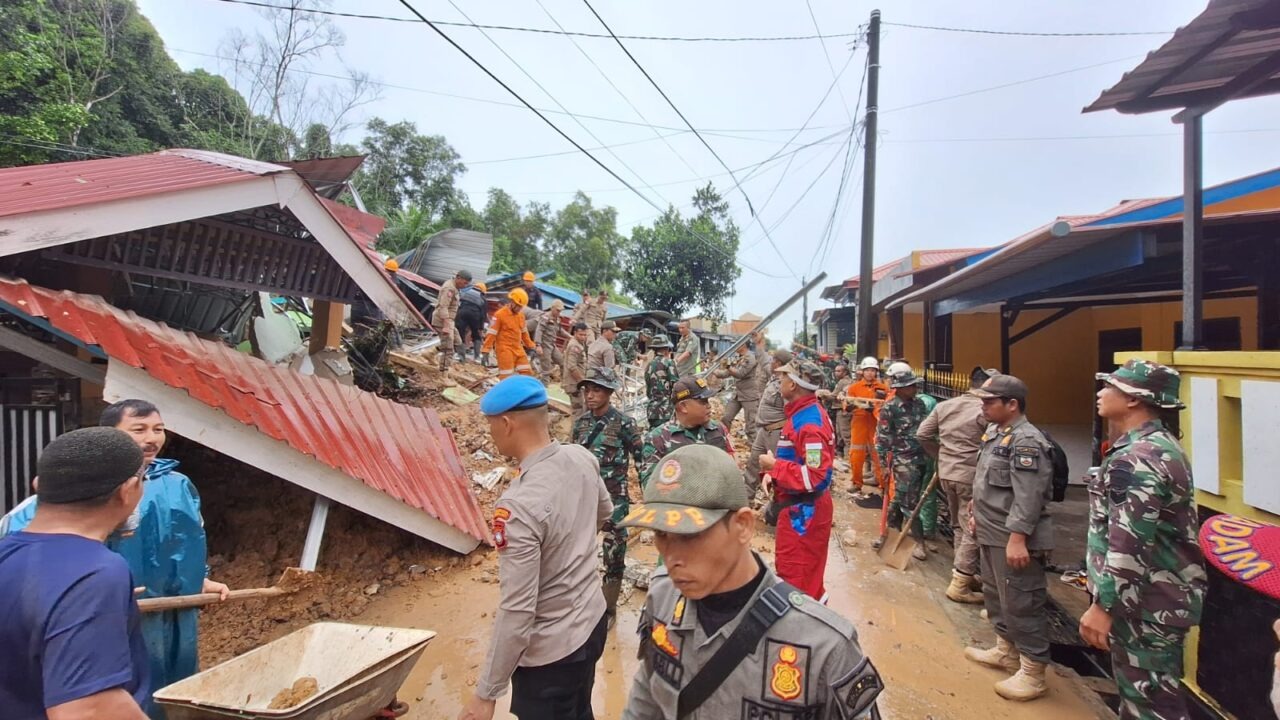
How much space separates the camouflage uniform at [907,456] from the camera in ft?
18.5

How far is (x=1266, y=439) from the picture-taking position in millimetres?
2428

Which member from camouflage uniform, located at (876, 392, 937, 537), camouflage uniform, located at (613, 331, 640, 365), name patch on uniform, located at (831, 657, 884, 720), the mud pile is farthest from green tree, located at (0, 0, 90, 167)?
name patch on uniform, located at (831, 657, 884, 720)

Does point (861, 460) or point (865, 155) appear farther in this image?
point (865, 155)

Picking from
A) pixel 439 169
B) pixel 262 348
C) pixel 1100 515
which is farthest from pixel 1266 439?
pixel 439 169

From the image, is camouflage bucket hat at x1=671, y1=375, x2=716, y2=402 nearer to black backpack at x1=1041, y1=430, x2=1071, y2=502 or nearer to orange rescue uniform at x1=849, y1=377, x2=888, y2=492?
black backpack at x1=1041, y1=430, x2=1071, y2=502

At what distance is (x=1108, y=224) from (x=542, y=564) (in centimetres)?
459

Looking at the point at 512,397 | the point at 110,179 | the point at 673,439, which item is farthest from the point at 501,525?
the point at 110,179

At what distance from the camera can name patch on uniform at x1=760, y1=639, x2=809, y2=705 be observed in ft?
3.90

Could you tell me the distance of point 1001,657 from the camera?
3.54m

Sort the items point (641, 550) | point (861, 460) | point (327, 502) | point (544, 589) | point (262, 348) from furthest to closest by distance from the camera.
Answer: point (861, 460)
point (262, 348)
point (641, 550)
point (327, 502)
point (544, 589)

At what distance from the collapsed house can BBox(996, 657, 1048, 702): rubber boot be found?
13.4 feet

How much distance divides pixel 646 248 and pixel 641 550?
21320 millimetres

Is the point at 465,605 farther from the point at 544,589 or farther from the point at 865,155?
the point at 865,155

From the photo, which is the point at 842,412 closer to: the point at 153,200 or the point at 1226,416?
the point at 1226,416
